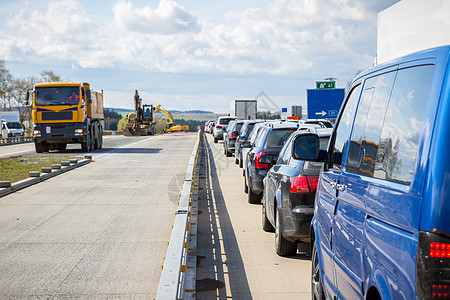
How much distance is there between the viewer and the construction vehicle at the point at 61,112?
3094cm

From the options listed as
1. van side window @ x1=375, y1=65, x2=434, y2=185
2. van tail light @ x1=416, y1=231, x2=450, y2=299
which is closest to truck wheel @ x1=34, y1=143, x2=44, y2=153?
van side window @ x1=375, y1=65, x2=434, y2=185

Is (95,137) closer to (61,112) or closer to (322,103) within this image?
(61,112)

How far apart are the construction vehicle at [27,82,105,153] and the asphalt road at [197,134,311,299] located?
20.3 m

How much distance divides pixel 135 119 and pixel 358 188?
7456cm

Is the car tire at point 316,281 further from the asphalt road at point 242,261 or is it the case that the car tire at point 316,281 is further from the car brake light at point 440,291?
the car brake light at point 440,291

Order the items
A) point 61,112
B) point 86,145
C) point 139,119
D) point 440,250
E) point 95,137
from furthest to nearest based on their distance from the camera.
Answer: point 139,119, point 95,137, point 86,145, point 61,112, point 440,250

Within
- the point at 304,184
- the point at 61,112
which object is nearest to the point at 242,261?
the point at 304,184

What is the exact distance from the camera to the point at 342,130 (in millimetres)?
4457

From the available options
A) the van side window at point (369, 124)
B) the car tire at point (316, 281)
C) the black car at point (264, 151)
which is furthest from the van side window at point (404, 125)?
the black car at point (264, 151)

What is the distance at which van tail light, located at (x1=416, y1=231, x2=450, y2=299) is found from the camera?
7.61 feet

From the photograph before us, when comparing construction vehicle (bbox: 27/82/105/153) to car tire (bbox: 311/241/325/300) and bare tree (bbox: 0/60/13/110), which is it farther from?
bare tree (bbox: 0/60/13/110)

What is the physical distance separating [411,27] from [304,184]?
49.9ft

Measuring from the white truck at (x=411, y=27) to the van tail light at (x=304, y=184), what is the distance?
1105cm

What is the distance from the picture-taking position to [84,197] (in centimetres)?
1380
